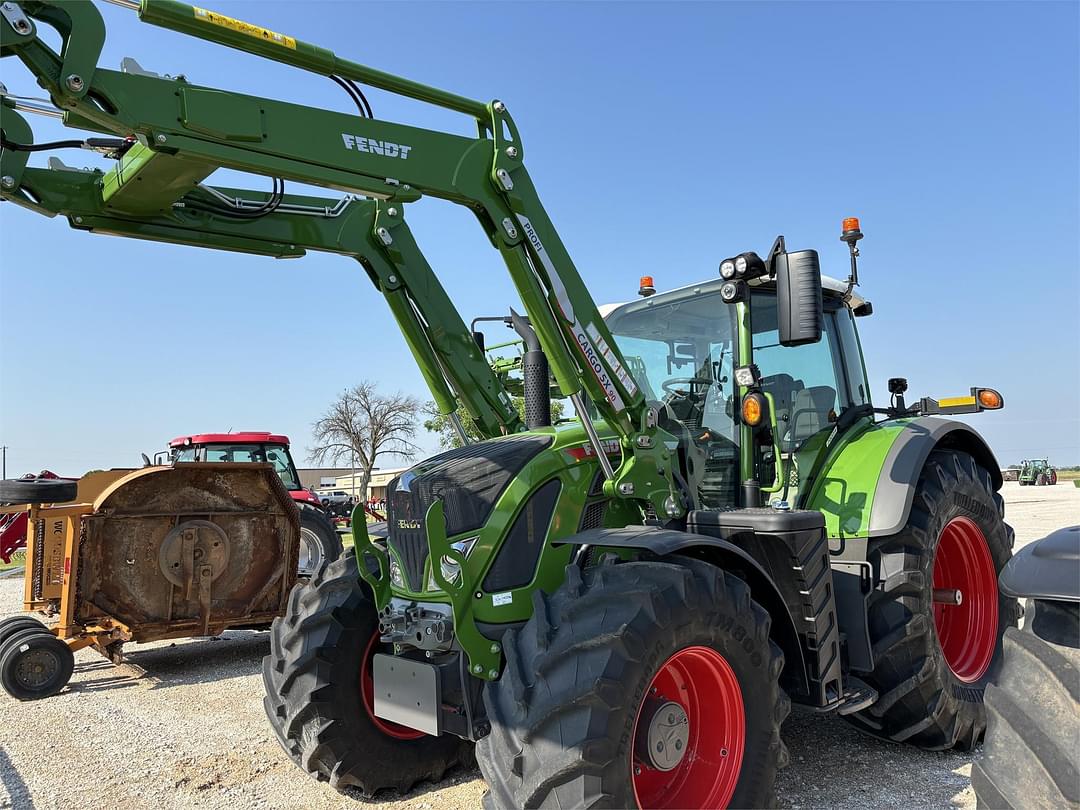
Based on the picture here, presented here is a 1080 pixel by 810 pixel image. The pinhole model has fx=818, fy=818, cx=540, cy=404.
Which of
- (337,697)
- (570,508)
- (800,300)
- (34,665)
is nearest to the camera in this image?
(570,508)

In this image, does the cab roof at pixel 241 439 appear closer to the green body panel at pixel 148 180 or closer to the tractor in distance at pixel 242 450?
the tractor in distance at pixel 242 450

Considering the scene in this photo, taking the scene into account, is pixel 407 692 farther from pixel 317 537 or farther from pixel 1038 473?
pixel 1038 473

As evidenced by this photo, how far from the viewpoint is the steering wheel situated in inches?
187

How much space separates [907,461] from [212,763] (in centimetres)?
432

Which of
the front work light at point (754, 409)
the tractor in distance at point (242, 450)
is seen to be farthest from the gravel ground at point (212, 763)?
the tractor in distance at point (242, 450)

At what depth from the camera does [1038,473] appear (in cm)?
4812

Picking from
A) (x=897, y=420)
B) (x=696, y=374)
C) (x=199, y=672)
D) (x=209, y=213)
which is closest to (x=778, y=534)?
(x=696, y=374)

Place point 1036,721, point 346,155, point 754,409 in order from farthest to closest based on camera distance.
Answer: point 754,409 < point 346,155 < point 1036,721

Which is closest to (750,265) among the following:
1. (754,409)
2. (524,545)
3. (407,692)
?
(754,409)

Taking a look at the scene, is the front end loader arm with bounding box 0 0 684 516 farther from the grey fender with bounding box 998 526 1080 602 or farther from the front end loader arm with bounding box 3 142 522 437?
the grey fender with bounding box 998 526 1080 602

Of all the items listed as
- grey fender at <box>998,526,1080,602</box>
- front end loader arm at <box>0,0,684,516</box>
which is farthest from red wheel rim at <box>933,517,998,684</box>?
grey fender at <box>998,526,1080,602</box>

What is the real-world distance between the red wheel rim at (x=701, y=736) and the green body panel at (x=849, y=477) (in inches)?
54.7

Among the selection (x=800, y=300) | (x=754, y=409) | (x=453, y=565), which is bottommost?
(x=453, y=565)

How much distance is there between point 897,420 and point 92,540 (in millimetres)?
6334
